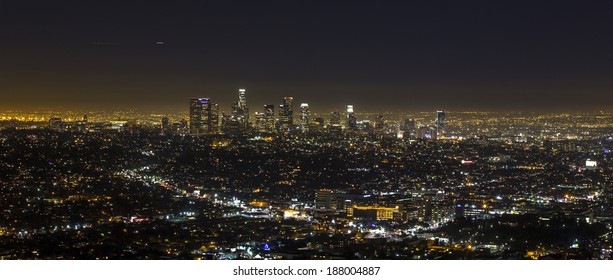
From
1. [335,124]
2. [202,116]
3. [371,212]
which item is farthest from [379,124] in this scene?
[371,212]

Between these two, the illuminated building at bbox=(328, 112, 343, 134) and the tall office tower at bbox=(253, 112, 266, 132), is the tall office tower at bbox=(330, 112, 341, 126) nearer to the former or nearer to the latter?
the illuminated building at bbox=(328, 112, 343, 134)

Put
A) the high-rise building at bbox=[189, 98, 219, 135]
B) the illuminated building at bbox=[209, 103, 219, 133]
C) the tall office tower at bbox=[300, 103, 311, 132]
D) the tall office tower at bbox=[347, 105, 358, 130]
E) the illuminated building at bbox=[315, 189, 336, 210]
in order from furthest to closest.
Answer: the tall office tower at bbox=[347, 105, 358, 130]
the illuminated building at bbox=[209, 103, 219, 133]
the tall office tower at bbox=[300, 103, 311, 132]
the high-rise building at bbox=[189, 98, 219, 135]
the illuminated building at bbox=[315, 189, 336, 210]

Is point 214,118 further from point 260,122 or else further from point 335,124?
point 335,124

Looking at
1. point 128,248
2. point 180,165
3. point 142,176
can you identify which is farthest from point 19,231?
point 180,165

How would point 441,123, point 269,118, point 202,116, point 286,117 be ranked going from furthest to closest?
point 441,123, point 269,118, point 286,117, point 202,116

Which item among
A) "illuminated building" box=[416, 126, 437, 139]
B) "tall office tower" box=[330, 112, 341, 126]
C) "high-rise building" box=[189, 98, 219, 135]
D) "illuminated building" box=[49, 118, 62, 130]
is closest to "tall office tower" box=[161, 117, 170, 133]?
"high-rise building" box=[189, 98, 219, 135]

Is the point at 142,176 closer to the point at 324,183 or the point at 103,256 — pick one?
the point at 324,183

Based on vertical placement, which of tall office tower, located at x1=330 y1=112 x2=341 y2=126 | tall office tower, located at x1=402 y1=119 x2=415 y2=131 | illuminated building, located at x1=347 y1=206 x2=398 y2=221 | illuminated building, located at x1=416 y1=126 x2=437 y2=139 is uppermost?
tall office tower, located at x1=330 y1=112 x2=341 y2=126
